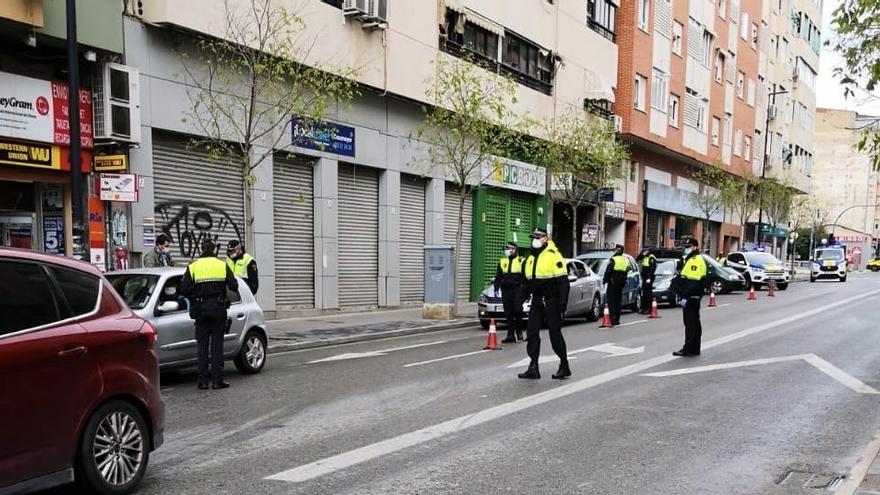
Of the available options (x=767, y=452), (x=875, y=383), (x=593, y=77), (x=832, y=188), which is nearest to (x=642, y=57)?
(x=593, y=77)

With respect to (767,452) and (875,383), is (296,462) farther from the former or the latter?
(875,383)

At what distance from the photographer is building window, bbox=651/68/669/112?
35.0m

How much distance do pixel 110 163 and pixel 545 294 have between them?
27.5 ft

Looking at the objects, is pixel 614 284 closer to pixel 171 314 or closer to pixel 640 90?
pixel 171 314

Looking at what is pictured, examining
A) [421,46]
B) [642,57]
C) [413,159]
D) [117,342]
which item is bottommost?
[117,342]

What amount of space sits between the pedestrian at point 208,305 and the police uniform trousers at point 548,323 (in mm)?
3763

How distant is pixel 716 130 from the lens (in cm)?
4366

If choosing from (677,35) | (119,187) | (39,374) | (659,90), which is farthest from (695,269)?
(677,35)

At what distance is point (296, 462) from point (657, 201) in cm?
3469

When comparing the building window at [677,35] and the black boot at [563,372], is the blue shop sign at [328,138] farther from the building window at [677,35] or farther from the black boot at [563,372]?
the building window at [677,35]

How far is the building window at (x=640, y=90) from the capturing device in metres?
33.4

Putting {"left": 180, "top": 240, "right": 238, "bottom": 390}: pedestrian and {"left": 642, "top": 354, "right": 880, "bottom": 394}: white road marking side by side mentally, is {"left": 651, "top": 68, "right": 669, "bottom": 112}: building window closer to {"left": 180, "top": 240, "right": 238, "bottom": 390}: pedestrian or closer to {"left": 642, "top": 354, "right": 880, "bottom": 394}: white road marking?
{"left": 642, "top": 354, "right": 880, "bottom": 394}: white road marking

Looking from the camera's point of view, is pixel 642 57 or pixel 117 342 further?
pixel 642 57

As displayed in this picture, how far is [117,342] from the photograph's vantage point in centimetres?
472
